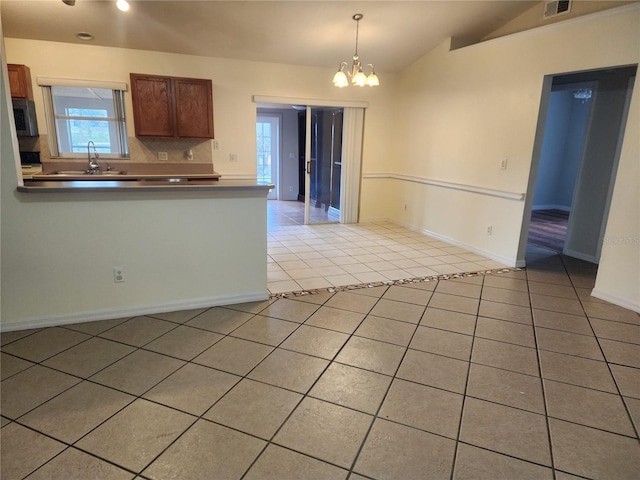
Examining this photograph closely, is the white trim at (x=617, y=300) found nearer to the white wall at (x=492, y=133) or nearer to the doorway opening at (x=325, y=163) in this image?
the white wall at (x=492, y=133)

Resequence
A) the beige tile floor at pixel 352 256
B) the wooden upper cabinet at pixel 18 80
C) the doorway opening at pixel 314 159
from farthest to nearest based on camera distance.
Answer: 1. the doorway opening at pixel 314 159
2. the wooden upper cabinet at pixel 18 80
3. the beige tile floor at pixel 352 256

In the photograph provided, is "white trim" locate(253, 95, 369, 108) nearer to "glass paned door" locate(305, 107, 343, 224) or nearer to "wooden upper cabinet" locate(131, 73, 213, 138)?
"glass paned door" locate(305, 107, 343, 224)

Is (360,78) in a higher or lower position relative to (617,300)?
higher

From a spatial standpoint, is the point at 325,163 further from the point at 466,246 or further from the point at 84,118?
the point at 84,118

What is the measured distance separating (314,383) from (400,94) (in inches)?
210

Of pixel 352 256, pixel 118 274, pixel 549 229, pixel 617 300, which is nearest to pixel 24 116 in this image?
pixel 118 274

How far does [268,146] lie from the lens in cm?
853

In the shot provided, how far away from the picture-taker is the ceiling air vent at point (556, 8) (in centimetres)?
388

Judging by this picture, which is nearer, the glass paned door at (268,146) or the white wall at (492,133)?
the white wall at (492,133)

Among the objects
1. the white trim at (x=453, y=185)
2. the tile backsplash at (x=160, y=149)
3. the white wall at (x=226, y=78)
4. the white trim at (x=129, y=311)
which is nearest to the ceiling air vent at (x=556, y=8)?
the white trim at (x=453, y=185)

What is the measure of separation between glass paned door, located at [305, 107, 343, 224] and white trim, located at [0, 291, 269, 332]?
131 inches

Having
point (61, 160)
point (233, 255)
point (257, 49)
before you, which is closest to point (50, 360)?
point (233, 255)

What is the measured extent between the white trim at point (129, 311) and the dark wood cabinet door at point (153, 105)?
9.06 ft

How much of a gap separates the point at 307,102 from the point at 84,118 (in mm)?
3029
